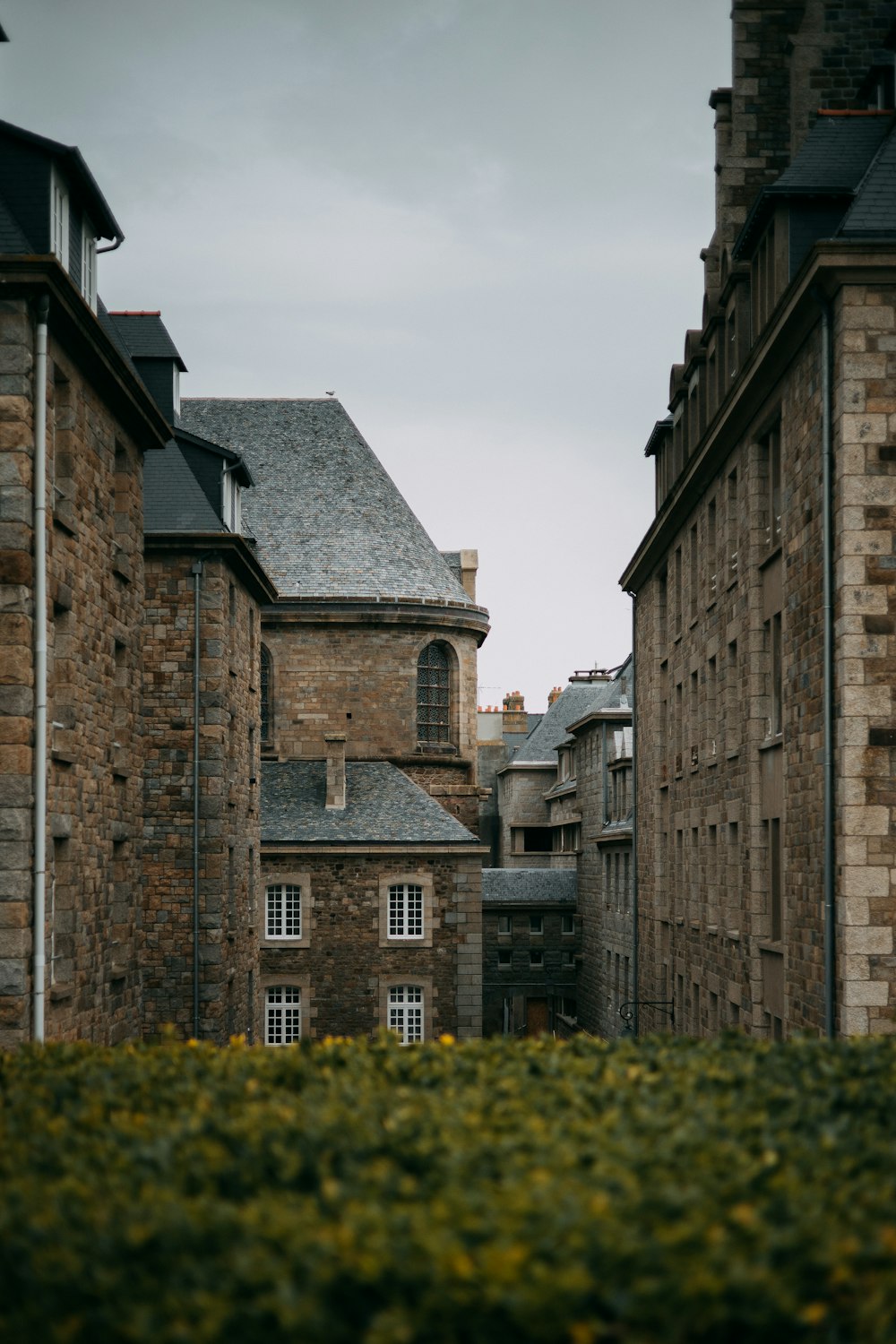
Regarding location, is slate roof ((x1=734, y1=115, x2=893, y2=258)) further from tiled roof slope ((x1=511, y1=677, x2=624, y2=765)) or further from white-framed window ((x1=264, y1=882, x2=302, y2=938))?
tiled roof slope ((x1=511, y1=677, x2=624, y2=765))

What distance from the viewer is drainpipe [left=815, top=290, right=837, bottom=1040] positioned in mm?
16328

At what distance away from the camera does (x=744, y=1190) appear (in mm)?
6055

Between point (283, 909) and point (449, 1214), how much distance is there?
121ft

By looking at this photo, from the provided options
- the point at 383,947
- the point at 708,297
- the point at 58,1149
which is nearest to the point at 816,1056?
the point at 58,1149

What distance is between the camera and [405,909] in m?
41.6

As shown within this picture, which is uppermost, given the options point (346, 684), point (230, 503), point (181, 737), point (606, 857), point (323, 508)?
point (323, 508)

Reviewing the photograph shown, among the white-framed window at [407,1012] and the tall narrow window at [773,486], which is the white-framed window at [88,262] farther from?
the white-framed window at [407,1012]

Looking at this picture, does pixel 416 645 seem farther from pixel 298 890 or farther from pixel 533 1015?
pixel 533 1015

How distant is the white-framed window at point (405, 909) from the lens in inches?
1634

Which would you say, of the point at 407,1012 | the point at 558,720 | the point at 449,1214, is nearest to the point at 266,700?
the point at 407,1012

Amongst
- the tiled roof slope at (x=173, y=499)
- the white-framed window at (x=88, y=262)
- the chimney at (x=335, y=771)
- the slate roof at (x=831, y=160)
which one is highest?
the slate roof at (x=831, y=160)

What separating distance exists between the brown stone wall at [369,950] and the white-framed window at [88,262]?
23419 millimetres

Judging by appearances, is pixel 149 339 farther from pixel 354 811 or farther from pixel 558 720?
pixel 558 720

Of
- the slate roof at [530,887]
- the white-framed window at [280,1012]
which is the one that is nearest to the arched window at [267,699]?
the white-framed window at [280,1012]
